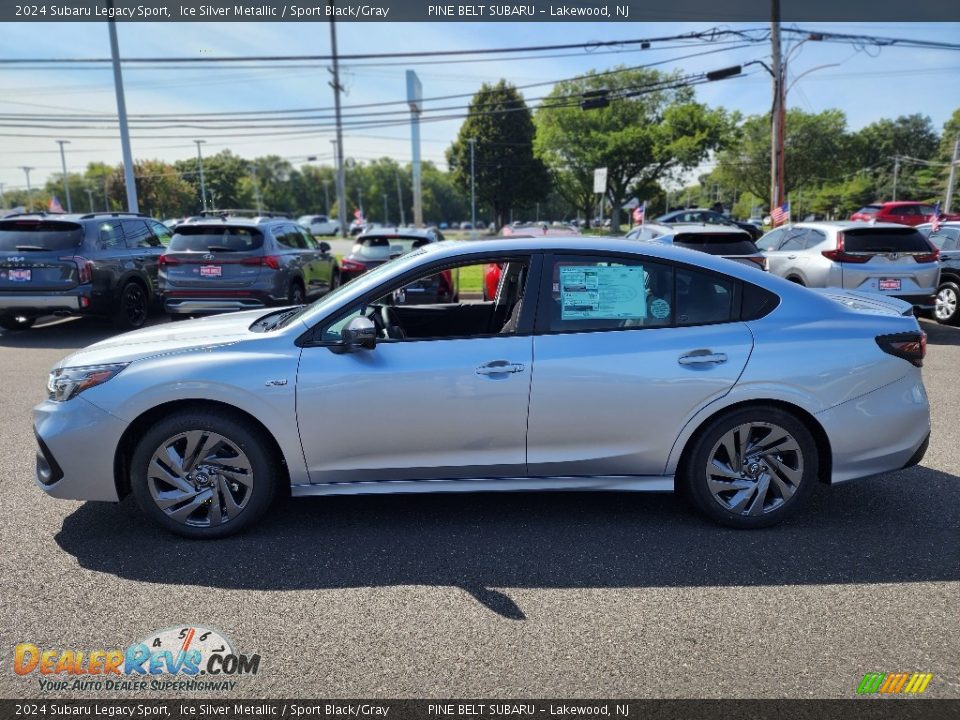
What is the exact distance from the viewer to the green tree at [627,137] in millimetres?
47875

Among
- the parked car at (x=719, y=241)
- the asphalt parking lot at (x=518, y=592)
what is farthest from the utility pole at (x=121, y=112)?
the asphalt parking lot at (x=518, y=592)

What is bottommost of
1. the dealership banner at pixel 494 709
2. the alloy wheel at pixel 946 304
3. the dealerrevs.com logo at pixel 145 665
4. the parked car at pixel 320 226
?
the dealership banner at pixel 494 709

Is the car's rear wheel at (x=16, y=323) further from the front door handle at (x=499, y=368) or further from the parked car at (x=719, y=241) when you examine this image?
the front door handle at (x=499, y=368)

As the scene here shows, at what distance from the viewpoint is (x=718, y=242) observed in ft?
32.7

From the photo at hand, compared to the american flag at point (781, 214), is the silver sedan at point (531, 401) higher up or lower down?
lower down

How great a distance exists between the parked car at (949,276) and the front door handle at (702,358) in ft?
29.5

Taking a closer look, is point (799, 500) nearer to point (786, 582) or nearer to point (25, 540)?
point (786, 582)

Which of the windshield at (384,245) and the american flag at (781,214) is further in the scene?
the american flag at (781,214)

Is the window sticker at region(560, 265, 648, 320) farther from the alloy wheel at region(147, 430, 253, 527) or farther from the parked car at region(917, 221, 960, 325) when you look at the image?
the parked car at region(917, 221, 960, 325)

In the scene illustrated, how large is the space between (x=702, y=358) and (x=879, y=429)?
1043mm

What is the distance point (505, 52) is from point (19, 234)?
15431 mm

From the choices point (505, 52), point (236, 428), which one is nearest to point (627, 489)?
point (236, 428)

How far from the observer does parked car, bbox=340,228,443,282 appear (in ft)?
37.0

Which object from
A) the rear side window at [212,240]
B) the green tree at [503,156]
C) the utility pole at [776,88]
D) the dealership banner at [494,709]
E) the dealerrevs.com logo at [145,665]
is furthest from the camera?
the green tree at [503,156]
